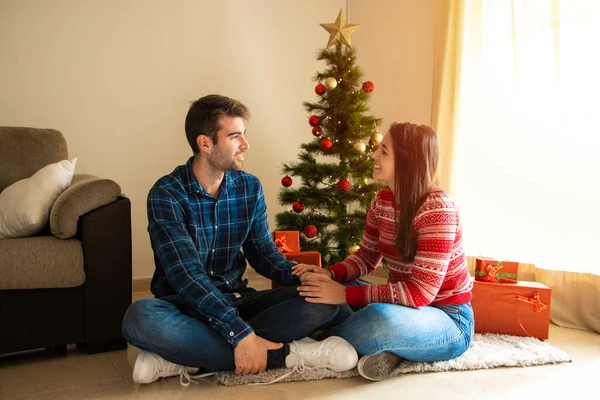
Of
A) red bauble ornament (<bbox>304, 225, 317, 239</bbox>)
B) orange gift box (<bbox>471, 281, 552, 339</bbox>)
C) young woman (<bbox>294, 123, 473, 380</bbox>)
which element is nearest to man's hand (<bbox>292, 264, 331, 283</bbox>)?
young woman (<bbox>294, 123, 473, 380</bbox>)

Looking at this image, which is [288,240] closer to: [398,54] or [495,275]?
[495,275]

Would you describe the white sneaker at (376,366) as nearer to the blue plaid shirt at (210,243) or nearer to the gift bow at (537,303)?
the blue plaid shirt at (210,243)

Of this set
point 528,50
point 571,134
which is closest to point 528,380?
point 571,134

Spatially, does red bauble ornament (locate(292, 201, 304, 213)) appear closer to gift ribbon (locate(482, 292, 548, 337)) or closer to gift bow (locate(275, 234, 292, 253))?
gift bow (locate(275, 234, 292, 253))

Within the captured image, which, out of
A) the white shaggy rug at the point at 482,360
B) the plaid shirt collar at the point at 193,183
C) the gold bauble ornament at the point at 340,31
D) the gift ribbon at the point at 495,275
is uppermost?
the gold bauble ornament at the point at 340,31

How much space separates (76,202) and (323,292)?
1037 mm

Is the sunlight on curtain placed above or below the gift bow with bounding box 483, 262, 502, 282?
above

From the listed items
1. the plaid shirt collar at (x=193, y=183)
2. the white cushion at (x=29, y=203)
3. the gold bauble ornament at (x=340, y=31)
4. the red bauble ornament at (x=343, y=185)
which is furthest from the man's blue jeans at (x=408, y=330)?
the gold bauble ornament at (x=340, y=31)

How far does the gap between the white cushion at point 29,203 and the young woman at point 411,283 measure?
42.7 inches

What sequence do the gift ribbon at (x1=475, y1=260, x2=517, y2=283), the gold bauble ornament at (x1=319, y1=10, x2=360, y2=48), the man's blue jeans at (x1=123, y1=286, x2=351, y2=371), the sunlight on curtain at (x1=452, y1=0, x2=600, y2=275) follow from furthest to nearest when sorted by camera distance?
the gold bauble ornament at (x1=319, y1=10, x2=360, y2=48) → the sunlight on curtain at (x1=452, y1=0, x2=600, y2=275) → the gift ribbon at (x1=475, y1=260, x2=517, y2=283) → the man's blue jeans at (x1=123, y1=286, x2=351, y2=371)

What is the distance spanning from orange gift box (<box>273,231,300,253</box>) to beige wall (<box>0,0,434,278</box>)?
3.35ft

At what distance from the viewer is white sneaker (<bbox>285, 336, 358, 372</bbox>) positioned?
1.72 meters

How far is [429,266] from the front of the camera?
5.42 ft

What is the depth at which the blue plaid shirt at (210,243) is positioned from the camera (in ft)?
5.38
